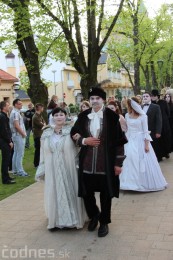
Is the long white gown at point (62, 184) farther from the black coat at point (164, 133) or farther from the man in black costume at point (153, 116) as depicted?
the black coat at point (164, 133)

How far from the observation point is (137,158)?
7.29 m

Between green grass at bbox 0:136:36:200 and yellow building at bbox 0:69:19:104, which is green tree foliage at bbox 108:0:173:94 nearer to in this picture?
yellow building at bbox 0:69:19:104

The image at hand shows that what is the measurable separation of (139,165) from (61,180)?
2.50 meters

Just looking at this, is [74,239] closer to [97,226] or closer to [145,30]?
[97,226]

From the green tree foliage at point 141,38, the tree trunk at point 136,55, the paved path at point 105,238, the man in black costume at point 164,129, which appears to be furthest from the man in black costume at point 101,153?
the green tree foliage at point 141,38

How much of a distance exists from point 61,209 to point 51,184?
0.37 metres

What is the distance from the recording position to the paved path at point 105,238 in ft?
14.6

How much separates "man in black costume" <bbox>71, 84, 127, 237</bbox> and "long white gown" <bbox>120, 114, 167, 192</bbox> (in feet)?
7.13

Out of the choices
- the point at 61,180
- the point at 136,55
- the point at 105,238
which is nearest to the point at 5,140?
the point at 61,180

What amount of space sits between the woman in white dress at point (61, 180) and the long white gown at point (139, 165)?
6.82ft

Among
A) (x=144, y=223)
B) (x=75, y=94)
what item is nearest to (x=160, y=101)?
(x=144, y=223)

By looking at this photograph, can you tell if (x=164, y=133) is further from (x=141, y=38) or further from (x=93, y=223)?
(x=141, y=38)

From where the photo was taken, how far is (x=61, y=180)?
5160mm

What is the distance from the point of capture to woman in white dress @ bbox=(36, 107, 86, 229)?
515 centimetres
